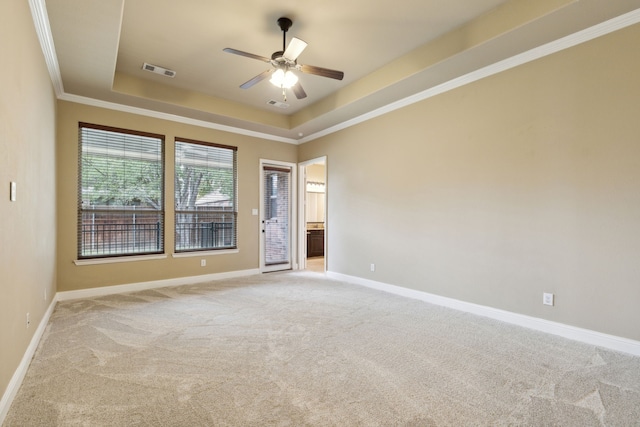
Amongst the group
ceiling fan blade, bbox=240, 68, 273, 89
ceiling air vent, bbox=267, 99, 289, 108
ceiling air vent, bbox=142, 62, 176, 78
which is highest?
ceiling air vent, bbox=142, 62, 176, 78

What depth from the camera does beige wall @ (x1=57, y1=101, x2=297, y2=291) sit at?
4.31m

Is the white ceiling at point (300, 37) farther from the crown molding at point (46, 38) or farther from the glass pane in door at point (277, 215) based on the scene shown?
the glass pane in door at point (277, 215)

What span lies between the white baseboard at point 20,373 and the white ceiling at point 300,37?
2668 mm

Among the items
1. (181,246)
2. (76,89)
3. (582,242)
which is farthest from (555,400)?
(76,89)

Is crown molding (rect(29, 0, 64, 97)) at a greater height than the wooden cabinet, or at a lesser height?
greater

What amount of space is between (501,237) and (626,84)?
170 centimetres

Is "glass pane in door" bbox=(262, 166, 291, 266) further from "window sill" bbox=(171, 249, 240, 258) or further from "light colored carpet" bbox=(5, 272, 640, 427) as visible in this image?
"light colored carpet" bbox=(5, 272, 640, 427)

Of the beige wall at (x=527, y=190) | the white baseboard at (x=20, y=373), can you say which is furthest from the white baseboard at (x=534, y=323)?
the white baseboard at (x=20, y=373)

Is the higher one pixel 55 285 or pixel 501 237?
pixel 501 237

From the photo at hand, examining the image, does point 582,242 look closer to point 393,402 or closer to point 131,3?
point 393,402

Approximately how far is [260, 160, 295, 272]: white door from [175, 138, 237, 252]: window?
25.8 inches

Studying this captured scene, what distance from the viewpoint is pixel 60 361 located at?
2.50m

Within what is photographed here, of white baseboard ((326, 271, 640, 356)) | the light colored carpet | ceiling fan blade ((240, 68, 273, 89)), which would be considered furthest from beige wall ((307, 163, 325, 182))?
the light colored carpet

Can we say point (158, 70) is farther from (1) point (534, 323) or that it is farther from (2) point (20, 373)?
(1) point (534, 323)
